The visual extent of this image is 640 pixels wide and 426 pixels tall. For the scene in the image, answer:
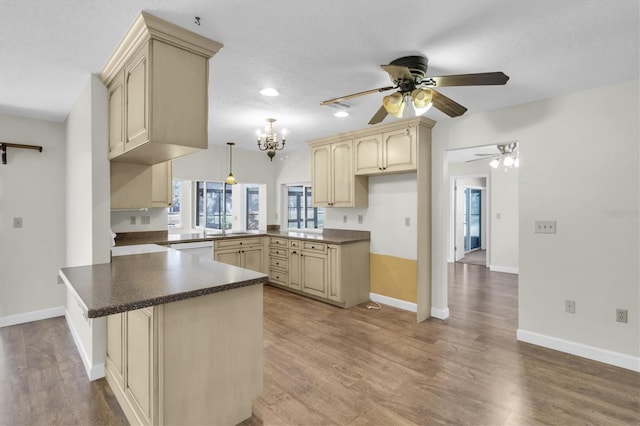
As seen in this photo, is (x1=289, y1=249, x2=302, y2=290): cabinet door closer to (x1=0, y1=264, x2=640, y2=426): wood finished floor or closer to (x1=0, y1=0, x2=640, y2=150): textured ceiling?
(x1=0, y1=264, x2=640, y2=426): wood finished floor

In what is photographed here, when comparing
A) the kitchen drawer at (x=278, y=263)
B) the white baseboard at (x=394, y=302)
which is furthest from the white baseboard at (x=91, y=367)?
the white baseboard at (x=394, y=302)

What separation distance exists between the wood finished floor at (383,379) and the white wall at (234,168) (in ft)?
8.55

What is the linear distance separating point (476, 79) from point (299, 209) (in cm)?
479

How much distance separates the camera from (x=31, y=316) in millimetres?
3803

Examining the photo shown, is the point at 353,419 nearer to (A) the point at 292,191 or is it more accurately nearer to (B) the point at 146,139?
(B) the point at 146,139

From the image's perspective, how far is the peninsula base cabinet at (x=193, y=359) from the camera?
1723 mm

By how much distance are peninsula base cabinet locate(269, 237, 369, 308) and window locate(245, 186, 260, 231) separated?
5.59ft

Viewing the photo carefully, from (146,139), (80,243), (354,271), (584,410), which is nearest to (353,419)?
(584,410)

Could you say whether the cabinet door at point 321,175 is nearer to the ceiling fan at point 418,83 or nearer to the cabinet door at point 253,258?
the cabinet door at point 253,258

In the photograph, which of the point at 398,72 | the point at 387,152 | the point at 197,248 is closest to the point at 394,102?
the point at 398,72

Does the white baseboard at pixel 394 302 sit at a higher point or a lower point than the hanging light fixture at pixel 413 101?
lower

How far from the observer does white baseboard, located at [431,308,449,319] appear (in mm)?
3906

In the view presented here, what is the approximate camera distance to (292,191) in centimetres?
639

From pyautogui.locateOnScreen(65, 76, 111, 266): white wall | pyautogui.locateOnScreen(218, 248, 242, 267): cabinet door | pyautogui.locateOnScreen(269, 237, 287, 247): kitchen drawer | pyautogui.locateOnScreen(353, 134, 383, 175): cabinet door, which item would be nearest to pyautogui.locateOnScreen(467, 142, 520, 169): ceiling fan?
pyautogui.locateOnScreen(353, 134, 383, 175): cabinet door
